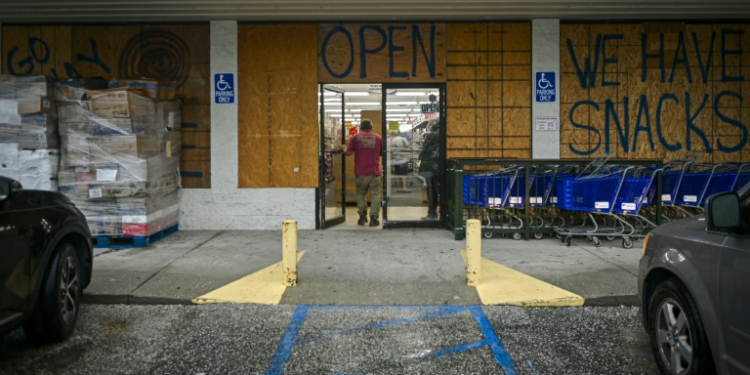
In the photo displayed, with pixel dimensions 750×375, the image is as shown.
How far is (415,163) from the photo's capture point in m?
10.1

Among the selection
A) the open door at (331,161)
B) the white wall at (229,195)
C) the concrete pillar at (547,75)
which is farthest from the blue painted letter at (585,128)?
the white wall at (229,195)

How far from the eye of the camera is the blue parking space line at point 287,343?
3975mm

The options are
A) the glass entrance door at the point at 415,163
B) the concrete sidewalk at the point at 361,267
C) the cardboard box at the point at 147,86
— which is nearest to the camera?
the concrete sidewalk at the point at 361,267

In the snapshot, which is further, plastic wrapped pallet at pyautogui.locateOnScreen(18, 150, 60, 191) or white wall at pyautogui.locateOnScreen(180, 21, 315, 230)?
white wall at pyautogui.locateOnScreen(180, 21, 315, 230)

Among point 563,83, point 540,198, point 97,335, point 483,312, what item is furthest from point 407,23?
point 97,335

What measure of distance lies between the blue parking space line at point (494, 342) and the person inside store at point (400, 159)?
4.83 metres

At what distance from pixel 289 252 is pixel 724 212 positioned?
4269 millimetres

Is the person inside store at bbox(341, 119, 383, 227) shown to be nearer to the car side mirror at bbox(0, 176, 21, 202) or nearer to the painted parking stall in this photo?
the painted parking stall

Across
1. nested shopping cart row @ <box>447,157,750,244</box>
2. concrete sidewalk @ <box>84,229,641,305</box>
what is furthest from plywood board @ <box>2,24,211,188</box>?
nested shopping cart row @ <box>447,157,750,244</box>

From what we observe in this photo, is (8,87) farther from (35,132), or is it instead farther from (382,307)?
(382,307)

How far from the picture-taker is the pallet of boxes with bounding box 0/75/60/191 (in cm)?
760

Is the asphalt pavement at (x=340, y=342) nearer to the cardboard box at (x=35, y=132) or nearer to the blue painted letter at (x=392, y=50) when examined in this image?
the cardboard box at (x=35, y=132)

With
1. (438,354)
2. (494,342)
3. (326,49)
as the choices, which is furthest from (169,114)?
(494,342)

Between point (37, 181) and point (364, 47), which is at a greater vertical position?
point (364, 47)
